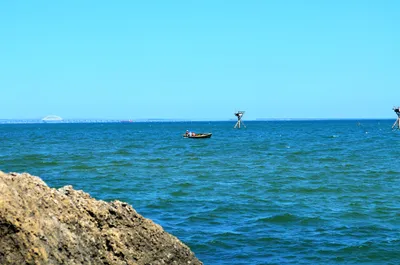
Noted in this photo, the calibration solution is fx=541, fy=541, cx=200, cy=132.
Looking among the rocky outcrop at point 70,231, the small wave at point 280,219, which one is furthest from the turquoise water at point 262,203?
the rocky outcrop at point 70,231

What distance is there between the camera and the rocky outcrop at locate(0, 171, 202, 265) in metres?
7.59

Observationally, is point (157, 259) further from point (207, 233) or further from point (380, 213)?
point (380, 213)

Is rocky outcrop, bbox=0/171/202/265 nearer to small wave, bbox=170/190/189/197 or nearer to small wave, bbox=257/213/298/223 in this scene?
small wave, bbox=257/213/298/223

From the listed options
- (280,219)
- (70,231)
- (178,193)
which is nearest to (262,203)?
(280,219)

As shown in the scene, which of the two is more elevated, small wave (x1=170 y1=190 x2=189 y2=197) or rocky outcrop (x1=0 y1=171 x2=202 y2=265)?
rocky outcrop (x1=0 y1=171 x2=202 y2=265)

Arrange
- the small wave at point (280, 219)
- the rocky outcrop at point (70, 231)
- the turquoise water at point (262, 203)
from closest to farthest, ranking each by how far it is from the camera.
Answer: the rocky outcrop at point (70, 231) < the turquoise water at point (262, 203) < the small wave at point (280, 219)

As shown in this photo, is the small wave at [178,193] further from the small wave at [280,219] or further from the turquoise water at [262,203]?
the small wave at [280,219]

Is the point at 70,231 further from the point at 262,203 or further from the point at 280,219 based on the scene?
the point at 262,203

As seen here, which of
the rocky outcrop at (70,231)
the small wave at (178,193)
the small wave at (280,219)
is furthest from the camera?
the small wave at (178,193)

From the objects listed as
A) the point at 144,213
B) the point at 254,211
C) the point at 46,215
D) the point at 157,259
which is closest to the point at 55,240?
the point at 46,215

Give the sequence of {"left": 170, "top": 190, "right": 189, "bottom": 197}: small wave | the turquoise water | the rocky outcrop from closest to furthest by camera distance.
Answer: the rocky outcrop, the turquoise water, {"left": 170, "top": 190, "right": 189, "bottom": 197}: small wave

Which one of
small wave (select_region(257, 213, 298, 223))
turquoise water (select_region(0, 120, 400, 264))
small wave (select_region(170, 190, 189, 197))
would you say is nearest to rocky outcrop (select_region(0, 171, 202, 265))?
turquoise water (select_region(0, 120, 400, 264))

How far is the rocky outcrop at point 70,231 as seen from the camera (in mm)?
7590

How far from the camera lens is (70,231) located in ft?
27.9
